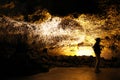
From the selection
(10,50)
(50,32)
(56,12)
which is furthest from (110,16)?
(10,50)

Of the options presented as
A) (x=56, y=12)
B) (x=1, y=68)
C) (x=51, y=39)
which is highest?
(x=56, y=12)

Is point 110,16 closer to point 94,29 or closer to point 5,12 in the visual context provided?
point 94,29

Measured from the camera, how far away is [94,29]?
19.3 m

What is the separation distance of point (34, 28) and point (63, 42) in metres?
2.50

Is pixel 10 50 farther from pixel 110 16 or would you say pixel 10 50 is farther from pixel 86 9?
pixel 110 16

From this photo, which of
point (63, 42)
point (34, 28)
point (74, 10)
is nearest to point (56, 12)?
point (74, 10)

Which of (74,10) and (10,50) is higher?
(74,10)

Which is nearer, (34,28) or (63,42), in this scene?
(34,28)

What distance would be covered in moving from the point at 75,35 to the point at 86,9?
11.9 feet

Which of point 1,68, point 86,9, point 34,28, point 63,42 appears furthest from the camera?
point 63,42

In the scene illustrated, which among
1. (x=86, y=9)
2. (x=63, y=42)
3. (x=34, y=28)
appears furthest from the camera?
(x=63, y=42)

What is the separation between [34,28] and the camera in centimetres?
1931

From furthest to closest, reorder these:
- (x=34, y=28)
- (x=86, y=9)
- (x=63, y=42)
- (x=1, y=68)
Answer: (x=63, y=42), (x=34, y=28), (x=86, y=9), (x=1, y=68)

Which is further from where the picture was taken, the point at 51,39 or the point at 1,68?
the point at 51,39
